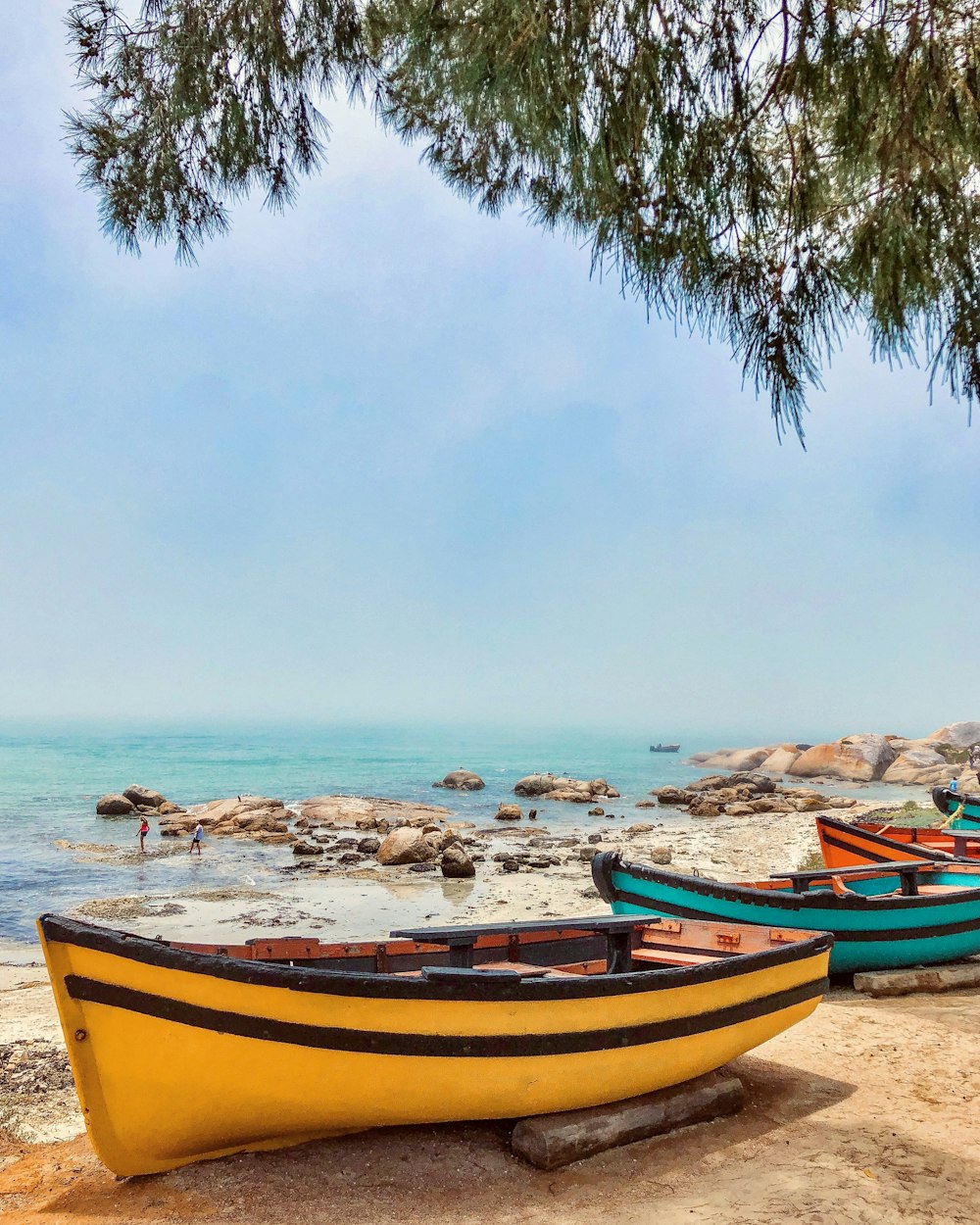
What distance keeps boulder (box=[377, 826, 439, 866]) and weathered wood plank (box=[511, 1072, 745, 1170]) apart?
1457cm

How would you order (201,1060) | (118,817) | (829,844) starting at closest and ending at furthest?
(201,1060) < (829,844) < (118,817)

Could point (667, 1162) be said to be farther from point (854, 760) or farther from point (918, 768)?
point (854, 760)

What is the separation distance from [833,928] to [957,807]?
8248 millimetres

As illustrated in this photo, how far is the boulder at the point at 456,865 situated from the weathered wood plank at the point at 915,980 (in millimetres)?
10660

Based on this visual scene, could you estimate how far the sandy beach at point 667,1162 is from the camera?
12.5ft

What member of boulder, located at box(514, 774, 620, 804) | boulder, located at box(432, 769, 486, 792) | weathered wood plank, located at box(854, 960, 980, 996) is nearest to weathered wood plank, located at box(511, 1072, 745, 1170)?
weathered wood plank, located at box(854, 960, 980, 996)

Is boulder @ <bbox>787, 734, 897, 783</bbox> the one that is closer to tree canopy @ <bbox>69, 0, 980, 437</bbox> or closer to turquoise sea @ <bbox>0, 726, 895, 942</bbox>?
turquoise sea @ <bbox>0, 726, 895, 942</bbox>

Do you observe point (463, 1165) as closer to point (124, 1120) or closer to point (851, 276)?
point (124, 1120)

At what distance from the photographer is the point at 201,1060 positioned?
386cm

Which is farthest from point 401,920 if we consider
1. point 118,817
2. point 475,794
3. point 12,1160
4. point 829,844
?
point 475,794

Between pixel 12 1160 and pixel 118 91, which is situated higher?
pixel 118 91

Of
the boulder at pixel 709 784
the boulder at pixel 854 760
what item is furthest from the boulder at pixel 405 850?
the boulder at pixel 854 760

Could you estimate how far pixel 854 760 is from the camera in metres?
47.4

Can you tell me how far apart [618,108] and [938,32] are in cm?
173
